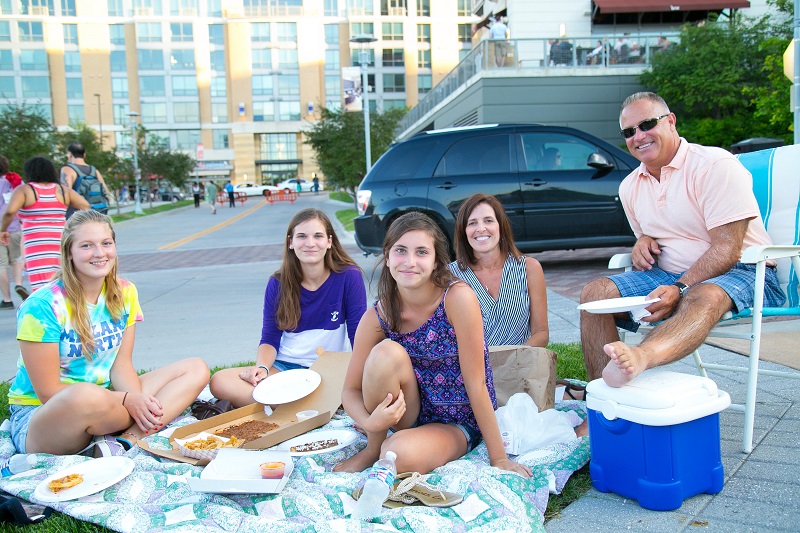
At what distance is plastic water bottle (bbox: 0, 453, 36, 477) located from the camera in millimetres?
3043

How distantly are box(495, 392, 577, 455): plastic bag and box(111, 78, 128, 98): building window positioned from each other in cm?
7625

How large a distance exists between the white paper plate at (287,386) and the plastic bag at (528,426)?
1.03 metres

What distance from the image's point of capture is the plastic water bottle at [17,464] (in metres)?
3.04

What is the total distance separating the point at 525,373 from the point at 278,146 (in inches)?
2889

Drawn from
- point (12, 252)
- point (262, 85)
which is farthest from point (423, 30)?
point (12, 252)

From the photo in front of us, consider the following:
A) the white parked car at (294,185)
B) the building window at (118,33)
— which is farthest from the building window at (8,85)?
the white parked car at (294,185)

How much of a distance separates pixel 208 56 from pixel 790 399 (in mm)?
75243

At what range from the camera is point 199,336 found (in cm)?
633

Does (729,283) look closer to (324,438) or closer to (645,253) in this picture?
(645,253)

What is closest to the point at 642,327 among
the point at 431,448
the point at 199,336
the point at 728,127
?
the point at 431,448

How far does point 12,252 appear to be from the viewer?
831 cm

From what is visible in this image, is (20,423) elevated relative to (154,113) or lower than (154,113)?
lower

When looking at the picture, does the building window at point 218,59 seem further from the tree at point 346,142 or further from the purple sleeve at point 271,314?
the purple sleeve at point 271,314

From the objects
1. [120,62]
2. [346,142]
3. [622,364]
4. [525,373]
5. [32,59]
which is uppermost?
[32,59]
